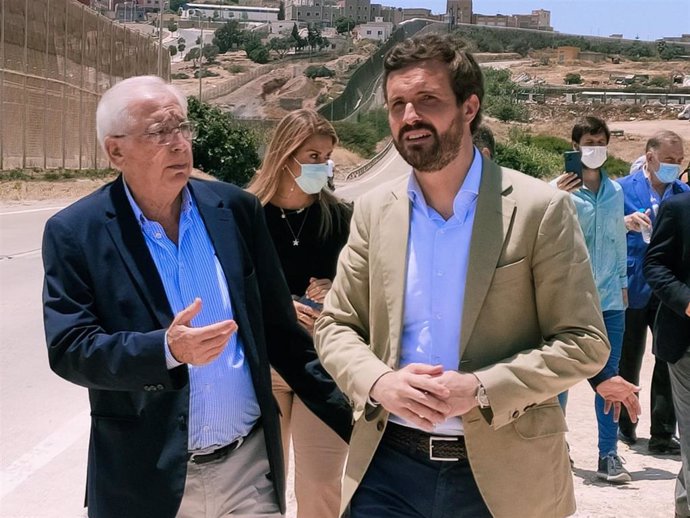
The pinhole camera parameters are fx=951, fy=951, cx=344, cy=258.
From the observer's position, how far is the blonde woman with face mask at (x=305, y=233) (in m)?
4.34

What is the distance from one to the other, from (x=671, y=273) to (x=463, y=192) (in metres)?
2.45

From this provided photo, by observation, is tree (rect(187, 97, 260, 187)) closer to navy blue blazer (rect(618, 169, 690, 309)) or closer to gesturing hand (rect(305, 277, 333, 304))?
navy blue blazer (rect(618, 169, 690, 309))

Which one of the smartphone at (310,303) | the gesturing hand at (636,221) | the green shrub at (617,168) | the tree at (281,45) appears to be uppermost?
the tree at (281,45)

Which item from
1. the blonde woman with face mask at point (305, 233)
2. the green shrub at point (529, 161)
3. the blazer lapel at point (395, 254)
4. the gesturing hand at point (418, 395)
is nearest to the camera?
the gesturing hand at point (418, 395)

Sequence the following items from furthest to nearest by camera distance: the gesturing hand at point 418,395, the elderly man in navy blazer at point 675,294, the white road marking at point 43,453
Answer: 1. the white road marking at point 43,453
2. the elderly man in navy blazer at point 675,294
3. the gesturing hand at point 418,395

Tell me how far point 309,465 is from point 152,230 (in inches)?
65.5

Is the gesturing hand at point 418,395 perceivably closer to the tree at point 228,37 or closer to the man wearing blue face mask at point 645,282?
the man wearing blue face mask at point 645,282

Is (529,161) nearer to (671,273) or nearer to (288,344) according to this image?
(671,273)

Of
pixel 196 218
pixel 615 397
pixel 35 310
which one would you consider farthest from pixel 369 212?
pixel 35 310

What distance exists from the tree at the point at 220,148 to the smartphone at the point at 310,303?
167ft

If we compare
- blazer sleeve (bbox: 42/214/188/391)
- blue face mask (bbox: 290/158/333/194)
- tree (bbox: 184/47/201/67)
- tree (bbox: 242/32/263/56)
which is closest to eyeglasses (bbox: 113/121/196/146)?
blazer sleeve (bbox: 42/214/188/391)

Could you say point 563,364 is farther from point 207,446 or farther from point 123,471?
point 123,471

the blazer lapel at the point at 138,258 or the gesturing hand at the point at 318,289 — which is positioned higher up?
the blazer lapel at the point at 138,258

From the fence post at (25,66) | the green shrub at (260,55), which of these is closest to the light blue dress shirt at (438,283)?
the fence post at (25,66)
